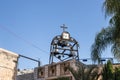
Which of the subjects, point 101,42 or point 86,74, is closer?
point 101,42

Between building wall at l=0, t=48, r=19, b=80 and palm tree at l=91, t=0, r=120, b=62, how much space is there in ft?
28.2

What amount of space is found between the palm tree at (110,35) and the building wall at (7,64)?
8.60 m

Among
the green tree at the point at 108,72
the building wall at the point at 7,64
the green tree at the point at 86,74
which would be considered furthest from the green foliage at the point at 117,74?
the building wall at the point at 7,64

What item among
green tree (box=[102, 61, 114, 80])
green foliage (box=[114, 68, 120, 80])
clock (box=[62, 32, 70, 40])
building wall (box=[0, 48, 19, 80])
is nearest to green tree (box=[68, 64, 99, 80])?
green tree (box=[102, 61, 114, 80])

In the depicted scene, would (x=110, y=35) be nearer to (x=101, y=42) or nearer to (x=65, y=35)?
(x=101, y=42)

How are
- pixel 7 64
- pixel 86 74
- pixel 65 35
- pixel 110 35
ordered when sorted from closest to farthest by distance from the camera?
pixel 110 35 < pixel 86 74 < pixel 7 64 < pixel 65 35

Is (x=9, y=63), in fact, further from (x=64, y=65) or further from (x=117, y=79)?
(x=117, y=79)

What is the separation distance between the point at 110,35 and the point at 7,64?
10.0 metres

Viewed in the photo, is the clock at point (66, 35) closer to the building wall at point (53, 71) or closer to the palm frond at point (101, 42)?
the building wall at point (53, 71)

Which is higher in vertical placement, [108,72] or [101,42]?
[101,42]

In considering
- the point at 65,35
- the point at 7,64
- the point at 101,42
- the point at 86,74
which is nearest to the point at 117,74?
the point at 86,74

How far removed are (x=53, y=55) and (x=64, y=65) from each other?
10.2 feet

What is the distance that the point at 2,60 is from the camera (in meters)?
22.8

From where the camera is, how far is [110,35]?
18875 mm
